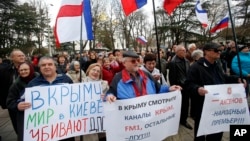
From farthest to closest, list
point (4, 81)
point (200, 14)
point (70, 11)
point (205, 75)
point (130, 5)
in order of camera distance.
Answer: point (200, 14)
point (4, 81)
point (130, 5)
point (70, 11)
point (205, 75)

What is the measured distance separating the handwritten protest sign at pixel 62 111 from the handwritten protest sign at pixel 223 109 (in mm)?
1399

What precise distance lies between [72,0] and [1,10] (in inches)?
1465

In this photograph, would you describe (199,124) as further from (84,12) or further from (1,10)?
(1,10)

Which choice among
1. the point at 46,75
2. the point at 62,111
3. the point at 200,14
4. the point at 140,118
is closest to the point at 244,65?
the point at 200,14

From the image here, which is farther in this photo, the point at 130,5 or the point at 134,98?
the point at 130,5

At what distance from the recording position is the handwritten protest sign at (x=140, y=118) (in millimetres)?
3010

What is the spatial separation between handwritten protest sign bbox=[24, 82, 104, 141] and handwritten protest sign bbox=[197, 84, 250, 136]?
4.59ft

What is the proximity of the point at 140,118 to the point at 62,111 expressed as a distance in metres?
0.97

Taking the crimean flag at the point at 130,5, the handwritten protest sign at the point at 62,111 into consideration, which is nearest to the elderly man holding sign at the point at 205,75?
the handwritten protest sign at the point at 62,111

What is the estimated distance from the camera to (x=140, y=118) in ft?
10.2

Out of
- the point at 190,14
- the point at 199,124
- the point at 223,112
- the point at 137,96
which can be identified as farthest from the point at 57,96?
the point at 190,14

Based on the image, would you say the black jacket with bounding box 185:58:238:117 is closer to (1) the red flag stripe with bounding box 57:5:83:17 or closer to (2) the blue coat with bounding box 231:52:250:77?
(1) the red flag stripe with bounding box 57:5:83:17

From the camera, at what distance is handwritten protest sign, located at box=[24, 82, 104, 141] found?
3.14 m

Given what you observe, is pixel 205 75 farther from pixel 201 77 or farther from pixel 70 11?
pixel 70 11
